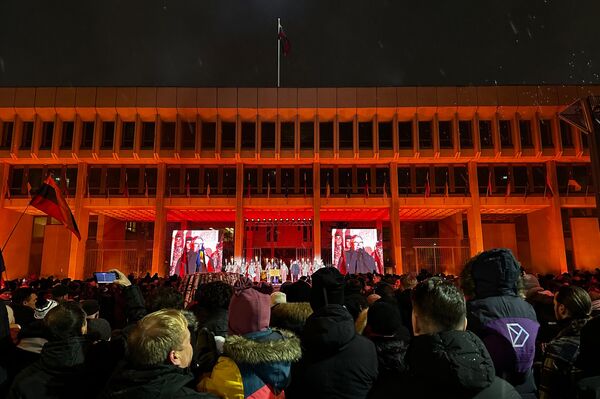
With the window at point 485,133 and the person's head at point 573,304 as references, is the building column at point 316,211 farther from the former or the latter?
the person's head at point 573,304

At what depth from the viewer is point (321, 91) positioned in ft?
96.3

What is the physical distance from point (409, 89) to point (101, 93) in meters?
20.0

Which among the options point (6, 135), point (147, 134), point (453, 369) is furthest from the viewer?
point (147, 134)

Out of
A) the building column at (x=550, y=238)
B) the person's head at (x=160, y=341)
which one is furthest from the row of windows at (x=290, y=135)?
the person's head at (x=160, y=341)

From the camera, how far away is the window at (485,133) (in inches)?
1172

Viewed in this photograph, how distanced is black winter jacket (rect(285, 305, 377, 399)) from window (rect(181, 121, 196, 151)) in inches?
1121

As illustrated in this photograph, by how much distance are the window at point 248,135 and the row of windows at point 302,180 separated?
1661 mm

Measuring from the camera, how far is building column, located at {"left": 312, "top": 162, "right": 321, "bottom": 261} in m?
29.0

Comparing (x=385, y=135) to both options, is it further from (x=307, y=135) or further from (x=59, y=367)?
(x=59, y=367)

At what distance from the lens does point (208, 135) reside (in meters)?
30.6

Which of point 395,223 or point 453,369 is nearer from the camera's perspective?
point 453,369

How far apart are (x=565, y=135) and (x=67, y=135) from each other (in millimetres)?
33223

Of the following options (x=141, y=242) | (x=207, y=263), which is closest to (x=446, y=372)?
(x=207, y=263)

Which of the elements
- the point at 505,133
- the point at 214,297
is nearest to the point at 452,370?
the point at 214,297
